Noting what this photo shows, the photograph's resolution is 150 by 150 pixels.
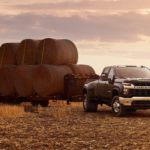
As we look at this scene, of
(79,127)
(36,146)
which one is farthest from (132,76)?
(36,146)

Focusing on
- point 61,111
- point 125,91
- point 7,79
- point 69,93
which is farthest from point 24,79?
point 125,91

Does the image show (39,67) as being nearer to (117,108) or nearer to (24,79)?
(24,79)

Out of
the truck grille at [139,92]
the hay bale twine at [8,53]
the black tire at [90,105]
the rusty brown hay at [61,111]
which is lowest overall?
the rusty brown hay at [61,111]

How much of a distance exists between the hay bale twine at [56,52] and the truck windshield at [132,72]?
6489mm

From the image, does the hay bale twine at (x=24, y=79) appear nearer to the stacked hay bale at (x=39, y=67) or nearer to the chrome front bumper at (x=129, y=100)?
the stacked hay bale at (x=39, y=67)

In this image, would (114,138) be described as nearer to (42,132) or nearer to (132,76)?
(42,132)

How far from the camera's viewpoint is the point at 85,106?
23359 mm

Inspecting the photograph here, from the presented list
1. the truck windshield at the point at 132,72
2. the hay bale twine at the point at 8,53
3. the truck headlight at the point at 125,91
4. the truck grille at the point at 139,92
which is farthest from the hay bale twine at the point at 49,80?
the truck grille at the point at 139,92

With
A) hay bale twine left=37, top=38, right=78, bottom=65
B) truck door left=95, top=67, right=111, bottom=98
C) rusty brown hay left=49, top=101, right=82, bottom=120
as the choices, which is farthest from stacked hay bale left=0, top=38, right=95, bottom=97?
truck door left=95, top=67, right=111, bottom=98

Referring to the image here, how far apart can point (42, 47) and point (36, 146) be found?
16.6 m

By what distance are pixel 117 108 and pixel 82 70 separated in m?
8.22

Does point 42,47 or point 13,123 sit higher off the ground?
point 42,47

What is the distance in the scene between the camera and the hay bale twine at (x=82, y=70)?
1101 inches

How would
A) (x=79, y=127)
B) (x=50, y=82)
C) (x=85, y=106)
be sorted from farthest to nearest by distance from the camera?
1. (x=50, y=82)
2. (x=85, y=106)
3. (x=79, y=127)
